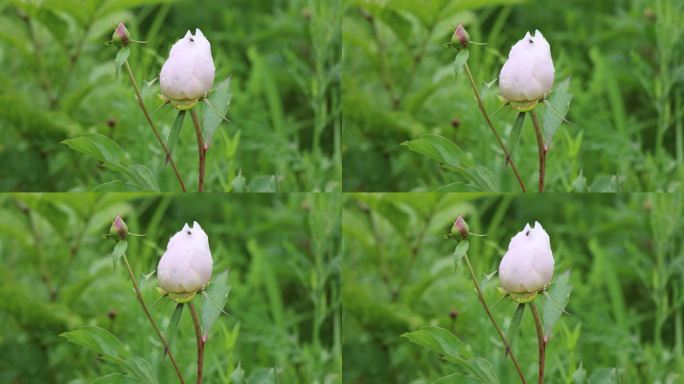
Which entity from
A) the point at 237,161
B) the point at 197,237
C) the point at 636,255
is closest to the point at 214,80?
the point at 237,161

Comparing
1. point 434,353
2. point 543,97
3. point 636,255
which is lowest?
point 434,353

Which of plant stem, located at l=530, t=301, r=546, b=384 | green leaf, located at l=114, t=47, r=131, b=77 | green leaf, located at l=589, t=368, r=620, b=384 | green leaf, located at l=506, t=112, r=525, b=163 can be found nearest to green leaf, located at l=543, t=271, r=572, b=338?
plant stem, located at l=530, t=301, r=546, b=384

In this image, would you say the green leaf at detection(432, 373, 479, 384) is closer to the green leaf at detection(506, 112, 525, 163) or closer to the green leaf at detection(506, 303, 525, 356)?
the green leaf at detection(506, 303, 525, 356)

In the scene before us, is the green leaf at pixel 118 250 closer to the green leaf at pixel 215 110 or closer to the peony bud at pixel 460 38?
the green leaf at pixel 215 110

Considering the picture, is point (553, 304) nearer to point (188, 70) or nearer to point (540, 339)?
point (540, 339)

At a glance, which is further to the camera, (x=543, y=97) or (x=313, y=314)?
(x=313, y=314)

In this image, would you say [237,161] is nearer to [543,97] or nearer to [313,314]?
[313,314]
